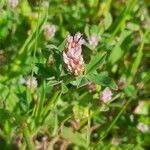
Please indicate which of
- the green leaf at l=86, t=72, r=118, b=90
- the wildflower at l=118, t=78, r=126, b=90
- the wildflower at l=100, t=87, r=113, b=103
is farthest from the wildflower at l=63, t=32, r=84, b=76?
the wildflower at l=118, t=78, r=126, b=90

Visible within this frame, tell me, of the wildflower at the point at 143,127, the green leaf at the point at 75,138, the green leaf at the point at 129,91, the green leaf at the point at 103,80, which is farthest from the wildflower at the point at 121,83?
the green leaf at the point at 103,80

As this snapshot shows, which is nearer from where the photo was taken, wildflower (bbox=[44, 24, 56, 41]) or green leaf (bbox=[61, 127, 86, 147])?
green leaf (bbox=[61, 127, 86, 147])

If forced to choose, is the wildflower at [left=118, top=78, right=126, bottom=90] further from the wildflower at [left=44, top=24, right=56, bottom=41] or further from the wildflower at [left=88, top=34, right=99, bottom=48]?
the wildflower at [left=44, top=24, right=56, bottom=41]

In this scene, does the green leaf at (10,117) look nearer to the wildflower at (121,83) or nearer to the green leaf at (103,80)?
the green leaf at (103,80)

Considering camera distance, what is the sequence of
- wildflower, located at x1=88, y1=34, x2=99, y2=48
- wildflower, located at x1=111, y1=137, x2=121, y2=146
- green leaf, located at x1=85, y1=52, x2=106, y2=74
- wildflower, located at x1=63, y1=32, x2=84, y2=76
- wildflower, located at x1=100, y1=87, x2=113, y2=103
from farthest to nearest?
wildflower, located at x1=111, y1=137, x2=121, y2=146, wildflower, located at x1=88, y1=34, x2=99, y2=48, wildflower, located at x1=100, y1=87, x2=113, y2=103, green leaf, located at x1=85, y1=52, x2=106, y2=74, wildflower, located at x1=63, y1=32, x2=84, y2=76

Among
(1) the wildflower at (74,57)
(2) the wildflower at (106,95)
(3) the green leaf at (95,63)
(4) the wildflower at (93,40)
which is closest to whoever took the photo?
(1) the wildflower at (74,57)

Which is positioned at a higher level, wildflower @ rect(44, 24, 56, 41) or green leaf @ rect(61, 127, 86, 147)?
wildflower @ rect(44, 24, 56, 41)

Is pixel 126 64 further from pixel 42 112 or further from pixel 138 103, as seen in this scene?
pixel 42 112

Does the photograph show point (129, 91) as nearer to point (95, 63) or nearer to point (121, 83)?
point (121, 83)

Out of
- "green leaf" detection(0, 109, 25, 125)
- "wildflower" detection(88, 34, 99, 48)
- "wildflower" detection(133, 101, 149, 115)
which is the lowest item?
"wildflower" detection(133, 101, 149, 115)
